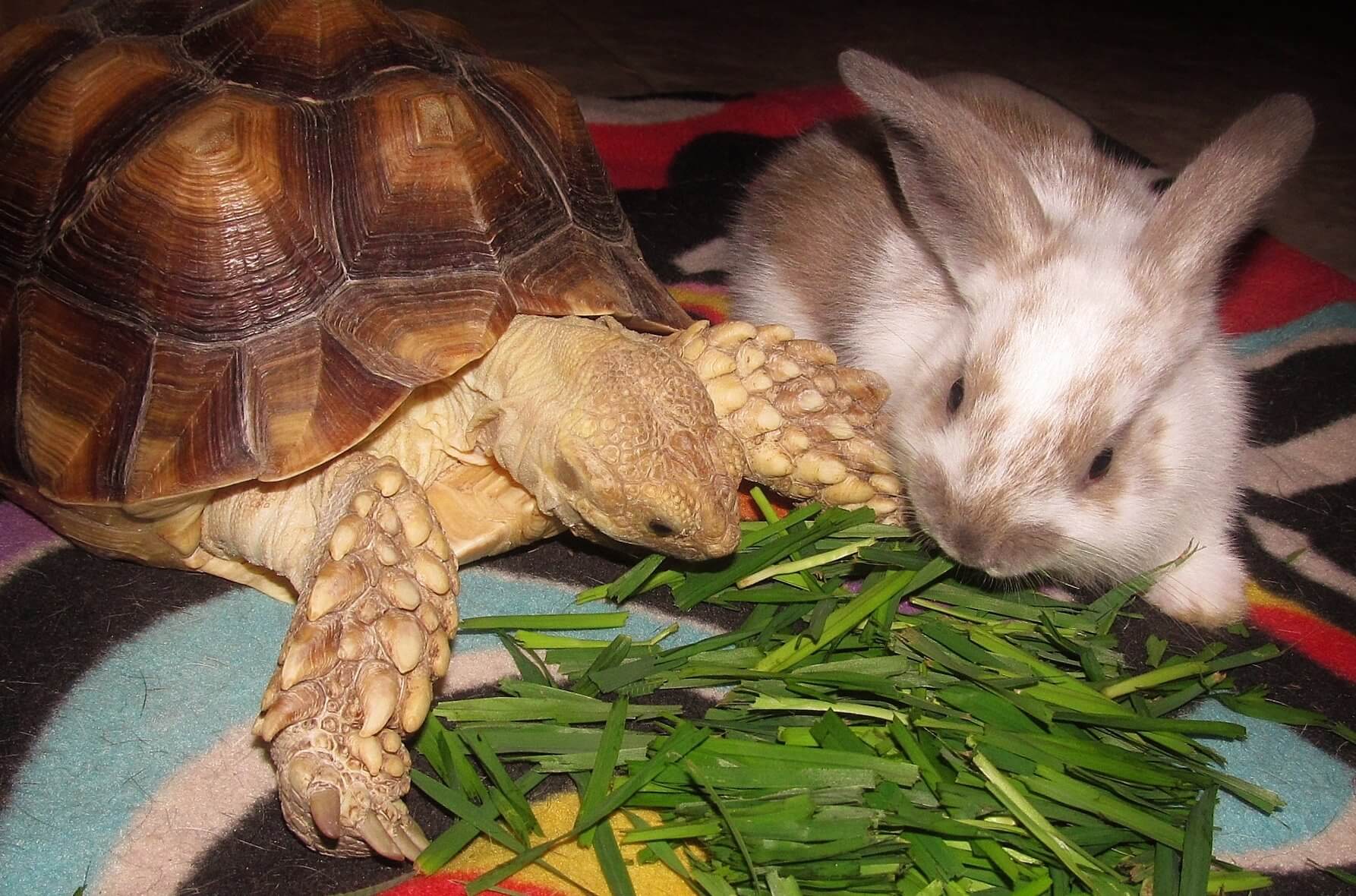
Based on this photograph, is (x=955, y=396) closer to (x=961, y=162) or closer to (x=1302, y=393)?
(x=961, y=162)

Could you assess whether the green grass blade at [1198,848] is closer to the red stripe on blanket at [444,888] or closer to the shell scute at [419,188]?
the red stripe on blanket at [444,888]

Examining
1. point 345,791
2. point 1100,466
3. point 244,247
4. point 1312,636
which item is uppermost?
point 244,247

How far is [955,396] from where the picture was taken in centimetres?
188

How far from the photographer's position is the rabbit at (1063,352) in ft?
5.58

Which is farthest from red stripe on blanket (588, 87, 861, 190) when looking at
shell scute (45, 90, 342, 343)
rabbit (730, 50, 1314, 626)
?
shell scute (45, 90, 342, 343)

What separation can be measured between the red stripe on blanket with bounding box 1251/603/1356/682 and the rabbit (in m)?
0.09

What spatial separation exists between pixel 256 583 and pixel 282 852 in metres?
0.55

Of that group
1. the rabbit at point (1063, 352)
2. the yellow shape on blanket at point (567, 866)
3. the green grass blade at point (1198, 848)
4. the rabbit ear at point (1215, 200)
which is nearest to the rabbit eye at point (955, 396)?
the rabbit at point (1063, 352)

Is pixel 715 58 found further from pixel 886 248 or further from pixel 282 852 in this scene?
pixel 282 852

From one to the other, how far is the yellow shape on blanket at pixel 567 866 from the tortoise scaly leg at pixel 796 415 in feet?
2.30

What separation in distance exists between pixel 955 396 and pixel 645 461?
0.64 m

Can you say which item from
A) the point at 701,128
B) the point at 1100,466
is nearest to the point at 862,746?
the point at 1100,466

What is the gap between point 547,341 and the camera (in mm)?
1757

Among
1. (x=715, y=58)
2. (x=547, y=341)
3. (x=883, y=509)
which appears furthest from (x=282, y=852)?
(x=715, y=58)
